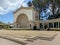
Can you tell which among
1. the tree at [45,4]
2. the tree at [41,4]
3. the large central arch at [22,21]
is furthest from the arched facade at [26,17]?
the tree at [45,4]

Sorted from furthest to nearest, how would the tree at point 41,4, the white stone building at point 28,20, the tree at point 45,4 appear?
the tree at point 41,4 → the tree at point 45,4 → the white stone building at point 28,20

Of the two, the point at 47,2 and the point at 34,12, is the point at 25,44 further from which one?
the point at 47,2

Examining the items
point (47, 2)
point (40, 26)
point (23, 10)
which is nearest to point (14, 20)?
point (23, 10)

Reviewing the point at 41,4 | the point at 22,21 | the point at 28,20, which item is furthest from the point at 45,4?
the point at 22,21

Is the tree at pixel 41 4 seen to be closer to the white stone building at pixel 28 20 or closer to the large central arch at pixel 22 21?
the white stone building at pixel 28 20

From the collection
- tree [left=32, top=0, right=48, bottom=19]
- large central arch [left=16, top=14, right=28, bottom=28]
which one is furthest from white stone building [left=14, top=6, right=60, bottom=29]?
tree [left=32, top=0, right=48, bottom=19]

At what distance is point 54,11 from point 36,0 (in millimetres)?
6586

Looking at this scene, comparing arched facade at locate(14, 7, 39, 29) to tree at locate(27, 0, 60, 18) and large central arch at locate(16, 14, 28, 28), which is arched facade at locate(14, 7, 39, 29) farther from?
tree at locate(27, 0, 60, 18)

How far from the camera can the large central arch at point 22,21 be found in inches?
1807

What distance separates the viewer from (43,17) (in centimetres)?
5491

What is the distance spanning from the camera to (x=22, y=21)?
46719 millimetres

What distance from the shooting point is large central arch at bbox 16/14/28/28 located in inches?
1807

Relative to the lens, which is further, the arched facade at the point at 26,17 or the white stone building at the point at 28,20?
the arched facade at the point at 26,17

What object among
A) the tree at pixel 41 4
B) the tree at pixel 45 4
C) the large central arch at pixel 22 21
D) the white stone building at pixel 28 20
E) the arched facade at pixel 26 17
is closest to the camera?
the white stone building at pixel 28 20
